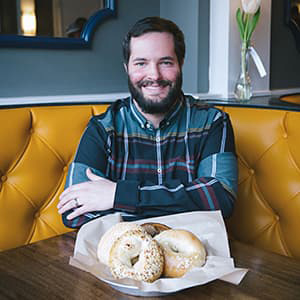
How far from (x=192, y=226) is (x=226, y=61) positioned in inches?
56.8

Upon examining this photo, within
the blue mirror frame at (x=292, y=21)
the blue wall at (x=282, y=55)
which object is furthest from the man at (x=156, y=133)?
the blue mirror frame at (x=292, y=21)

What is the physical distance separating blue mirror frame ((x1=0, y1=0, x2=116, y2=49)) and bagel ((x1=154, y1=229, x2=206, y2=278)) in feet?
4.17

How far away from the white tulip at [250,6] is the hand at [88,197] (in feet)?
4.01

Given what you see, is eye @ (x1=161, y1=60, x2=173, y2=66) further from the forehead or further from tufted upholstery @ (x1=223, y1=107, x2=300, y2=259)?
tufted upholstery @ (x1=223, y1=107, x2=300, y2=259)

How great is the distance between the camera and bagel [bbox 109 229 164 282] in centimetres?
69

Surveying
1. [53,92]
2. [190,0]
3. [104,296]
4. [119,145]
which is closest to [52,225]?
[119,145]

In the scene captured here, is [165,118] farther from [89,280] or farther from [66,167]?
[89,280]

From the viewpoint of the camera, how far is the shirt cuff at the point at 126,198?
1162 millimetres

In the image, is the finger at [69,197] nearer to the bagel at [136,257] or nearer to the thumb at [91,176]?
the thumb at [91,176]

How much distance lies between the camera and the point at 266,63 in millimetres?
2346

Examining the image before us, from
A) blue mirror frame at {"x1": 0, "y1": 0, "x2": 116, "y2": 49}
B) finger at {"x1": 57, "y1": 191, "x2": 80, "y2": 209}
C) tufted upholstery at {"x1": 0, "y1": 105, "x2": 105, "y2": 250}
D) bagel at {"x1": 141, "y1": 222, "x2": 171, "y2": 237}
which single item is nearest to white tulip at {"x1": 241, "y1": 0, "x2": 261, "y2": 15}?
blue mirror frame at {"x1": 0, "y1": 0, "x2": 116, "y2": 49}

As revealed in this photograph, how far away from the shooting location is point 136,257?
717 mm

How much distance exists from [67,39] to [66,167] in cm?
62

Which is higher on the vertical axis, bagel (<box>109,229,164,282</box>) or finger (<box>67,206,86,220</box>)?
bagel (<box>109,229,164,282</box>)
